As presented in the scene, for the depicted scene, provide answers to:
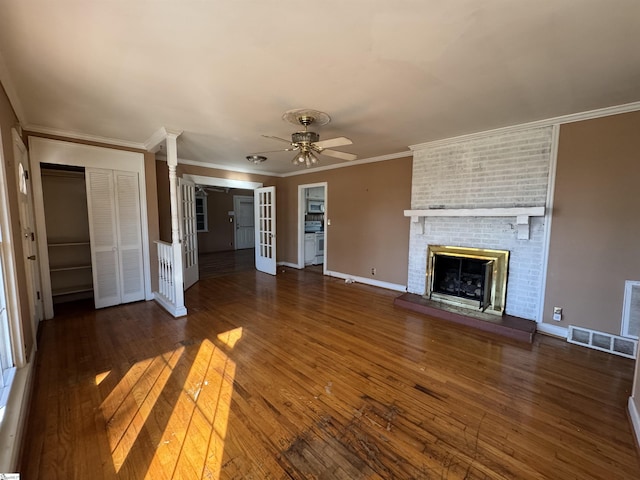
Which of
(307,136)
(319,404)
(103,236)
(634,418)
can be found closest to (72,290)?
(103,236)

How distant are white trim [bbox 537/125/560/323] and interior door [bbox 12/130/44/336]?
547 centimetres

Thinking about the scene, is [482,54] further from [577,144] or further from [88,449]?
[88,449]

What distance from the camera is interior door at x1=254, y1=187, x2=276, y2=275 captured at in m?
5.90

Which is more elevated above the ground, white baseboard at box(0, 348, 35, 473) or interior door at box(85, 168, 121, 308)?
interior door at box(85, 168, 121, 308)

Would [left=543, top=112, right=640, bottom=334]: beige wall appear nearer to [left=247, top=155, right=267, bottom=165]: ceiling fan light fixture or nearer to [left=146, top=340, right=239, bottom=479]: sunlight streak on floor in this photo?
[left=146, top=340, right=239, bottom=479]: sunlight streak on floor

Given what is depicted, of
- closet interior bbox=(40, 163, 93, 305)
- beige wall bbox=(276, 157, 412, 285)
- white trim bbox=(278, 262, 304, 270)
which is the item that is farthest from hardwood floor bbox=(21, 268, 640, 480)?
white trim bbox=(278, 262, 304, 270)

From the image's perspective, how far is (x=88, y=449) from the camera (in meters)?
1.56

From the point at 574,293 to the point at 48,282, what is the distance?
6.24m

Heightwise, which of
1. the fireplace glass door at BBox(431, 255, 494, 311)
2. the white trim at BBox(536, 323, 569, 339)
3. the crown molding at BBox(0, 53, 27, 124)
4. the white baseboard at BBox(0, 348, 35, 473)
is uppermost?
the crown molding at BBox(0, 53, 27, 124)

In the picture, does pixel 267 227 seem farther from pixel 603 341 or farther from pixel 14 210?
pixel 603 341

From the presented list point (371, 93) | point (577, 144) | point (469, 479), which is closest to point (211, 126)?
point (371, 93)

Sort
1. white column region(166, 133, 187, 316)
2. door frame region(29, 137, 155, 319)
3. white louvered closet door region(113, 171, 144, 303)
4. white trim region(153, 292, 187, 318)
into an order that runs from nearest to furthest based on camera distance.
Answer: door frame region(29, 137, 155, 319) < white column region(166, 133, 187, 316) < white trim region(153, 292, 187, 318) < white louvered closet door region(113, 171, 144, 303)

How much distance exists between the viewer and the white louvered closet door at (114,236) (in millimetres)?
3682

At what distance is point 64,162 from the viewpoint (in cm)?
345
